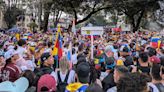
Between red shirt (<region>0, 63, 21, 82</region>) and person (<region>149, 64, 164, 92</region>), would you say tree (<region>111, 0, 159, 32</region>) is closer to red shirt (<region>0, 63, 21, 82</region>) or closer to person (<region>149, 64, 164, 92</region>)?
red shirt (<region>0, 63, 21, 82</region>)

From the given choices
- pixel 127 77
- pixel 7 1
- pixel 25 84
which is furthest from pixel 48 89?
pixel 7 1

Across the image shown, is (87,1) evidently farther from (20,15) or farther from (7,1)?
(20,15)

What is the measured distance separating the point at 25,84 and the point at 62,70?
1.62 meters

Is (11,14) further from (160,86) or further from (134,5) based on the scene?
(160,86)

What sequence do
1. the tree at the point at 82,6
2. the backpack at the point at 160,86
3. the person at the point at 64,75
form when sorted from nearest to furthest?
the backpack at the point at 160,86, the person at the point at 64,75, the tree at the point at 82,6

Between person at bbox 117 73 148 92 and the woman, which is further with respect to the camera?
the woman

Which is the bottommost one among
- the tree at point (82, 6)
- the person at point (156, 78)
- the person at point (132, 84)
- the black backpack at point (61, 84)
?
the black backpack at point (61, 84)

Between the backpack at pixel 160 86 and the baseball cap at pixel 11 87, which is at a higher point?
the baseball cap at pixel 11 87

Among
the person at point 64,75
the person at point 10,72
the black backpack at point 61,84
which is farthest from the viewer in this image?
the person at point 10,72

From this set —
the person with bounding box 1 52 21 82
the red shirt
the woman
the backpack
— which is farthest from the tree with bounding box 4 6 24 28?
the backpack

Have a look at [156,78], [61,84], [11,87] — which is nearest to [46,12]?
[61,84]

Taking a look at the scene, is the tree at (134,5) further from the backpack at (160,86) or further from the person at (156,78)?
the backpack at (160,86)

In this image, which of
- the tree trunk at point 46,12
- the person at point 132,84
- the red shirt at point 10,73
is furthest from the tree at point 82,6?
the person at point 132,84

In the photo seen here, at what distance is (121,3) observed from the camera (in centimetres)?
4328
